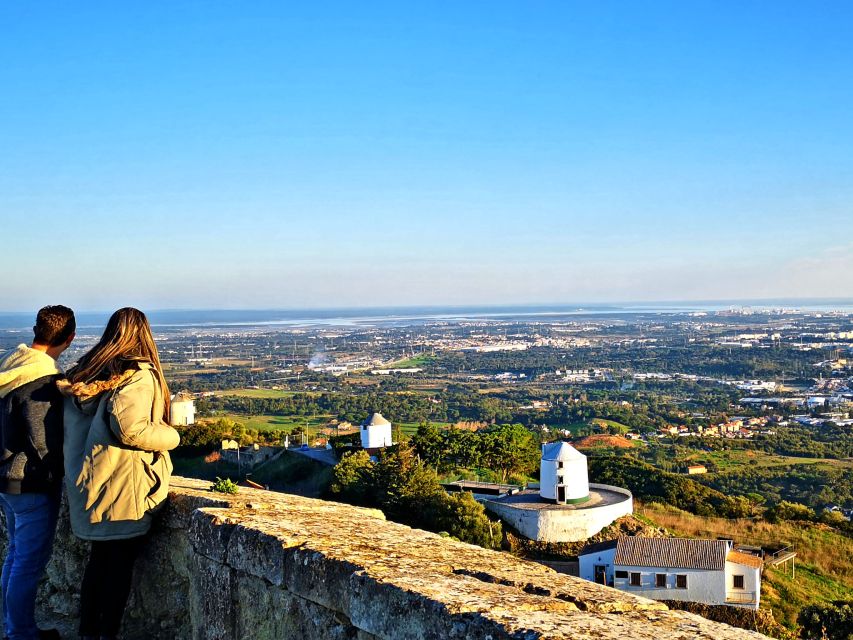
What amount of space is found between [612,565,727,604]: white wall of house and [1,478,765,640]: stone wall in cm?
1489

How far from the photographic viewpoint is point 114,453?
3207 mm

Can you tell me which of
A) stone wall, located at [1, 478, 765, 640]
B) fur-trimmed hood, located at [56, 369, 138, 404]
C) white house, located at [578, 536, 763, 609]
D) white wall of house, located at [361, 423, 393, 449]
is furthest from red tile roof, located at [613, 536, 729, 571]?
fur-trimmed hood, located at [56, 369, 138, 404]

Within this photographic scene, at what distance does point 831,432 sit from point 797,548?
41.7 metres

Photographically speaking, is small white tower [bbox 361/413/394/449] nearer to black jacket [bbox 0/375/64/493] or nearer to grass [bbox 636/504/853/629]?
grass [bbox 636/504/853/629]

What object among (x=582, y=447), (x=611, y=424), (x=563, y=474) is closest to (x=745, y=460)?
(x=582, y=447)

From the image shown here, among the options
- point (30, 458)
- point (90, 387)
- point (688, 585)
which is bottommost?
point (688, 585)

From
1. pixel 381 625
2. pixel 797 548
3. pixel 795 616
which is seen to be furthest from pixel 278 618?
pixel 797 548

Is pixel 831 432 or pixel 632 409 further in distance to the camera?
pixel 632 409

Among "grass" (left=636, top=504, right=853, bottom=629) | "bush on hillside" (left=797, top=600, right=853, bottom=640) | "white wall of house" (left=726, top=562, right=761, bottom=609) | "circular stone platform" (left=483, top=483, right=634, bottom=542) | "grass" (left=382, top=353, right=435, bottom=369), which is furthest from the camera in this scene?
"grass" (left=382, top=353, right=435, bottom=369)

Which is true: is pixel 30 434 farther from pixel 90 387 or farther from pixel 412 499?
pixel 412 499

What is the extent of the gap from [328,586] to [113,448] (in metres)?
1.19

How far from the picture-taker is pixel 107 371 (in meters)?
3.24

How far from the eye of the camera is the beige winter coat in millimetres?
3150

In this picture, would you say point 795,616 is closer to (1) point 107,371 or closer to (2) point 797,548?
(2) point 797,548
